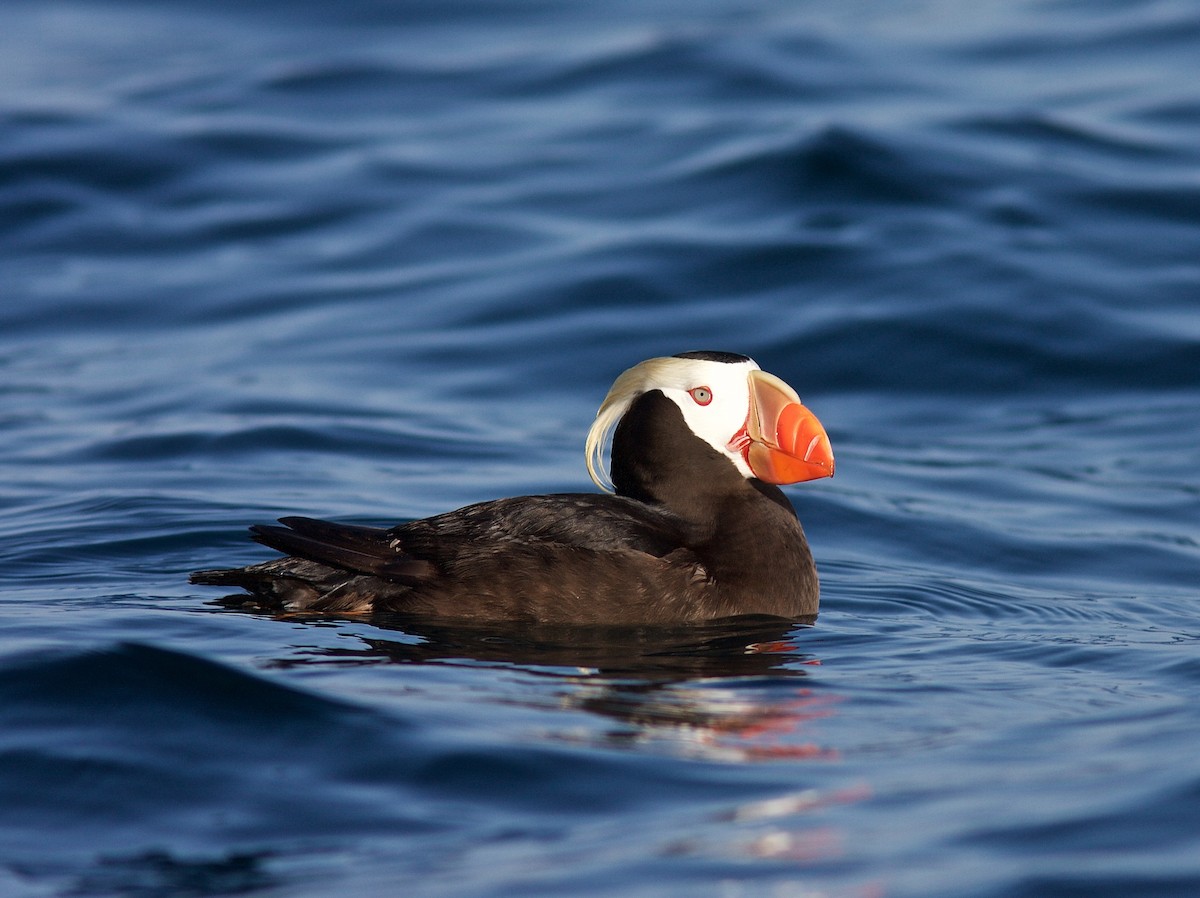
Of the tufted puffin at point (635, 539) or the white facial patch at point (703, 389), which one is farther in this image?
the white facial patch at point (703, 389)

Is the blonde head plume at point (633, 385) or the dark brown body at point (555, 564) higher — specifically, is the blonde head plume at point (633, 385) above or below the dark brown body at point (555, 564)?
above

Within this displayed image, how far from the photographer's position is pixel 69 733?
14.8 ft

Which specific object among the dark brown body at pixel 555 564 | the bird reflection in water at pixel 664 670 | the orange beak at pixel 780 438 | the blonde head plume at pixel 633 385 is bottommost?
the bird reflection in water at pixel 664 670

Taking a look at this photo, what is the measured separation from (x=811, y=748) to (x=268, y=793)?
1421 mm

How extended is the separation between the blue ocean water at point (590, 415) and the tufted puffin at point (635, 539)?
0.15 metres

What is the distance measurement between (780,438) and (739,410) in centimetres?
18

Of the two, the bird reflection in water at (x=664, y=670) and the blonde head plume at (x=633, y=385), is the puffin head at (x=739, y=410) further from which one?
the bird reflection in water at (x=664, y=670)

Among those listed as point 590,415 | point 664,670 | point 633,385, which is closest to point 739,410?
point 633,385

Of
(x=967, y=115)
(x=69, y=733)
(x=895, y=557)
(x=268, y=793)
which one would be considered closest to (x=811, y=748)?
(x=268, y=793)

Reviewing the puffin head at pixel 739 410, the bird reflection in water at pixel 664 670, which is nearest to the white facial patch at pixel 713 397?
the puffin head at pixel 739 410

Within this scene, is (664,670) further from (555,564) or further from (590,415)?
(590,415)

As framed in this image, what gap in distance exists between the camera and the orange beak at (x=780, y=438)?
19.5 ft

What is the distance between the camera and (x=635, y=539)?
5660mm

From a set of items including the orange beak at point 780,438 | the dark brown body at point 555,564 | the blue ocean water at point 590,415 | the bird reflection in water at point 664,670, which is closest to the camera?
the blue ocean water at point 590,415
